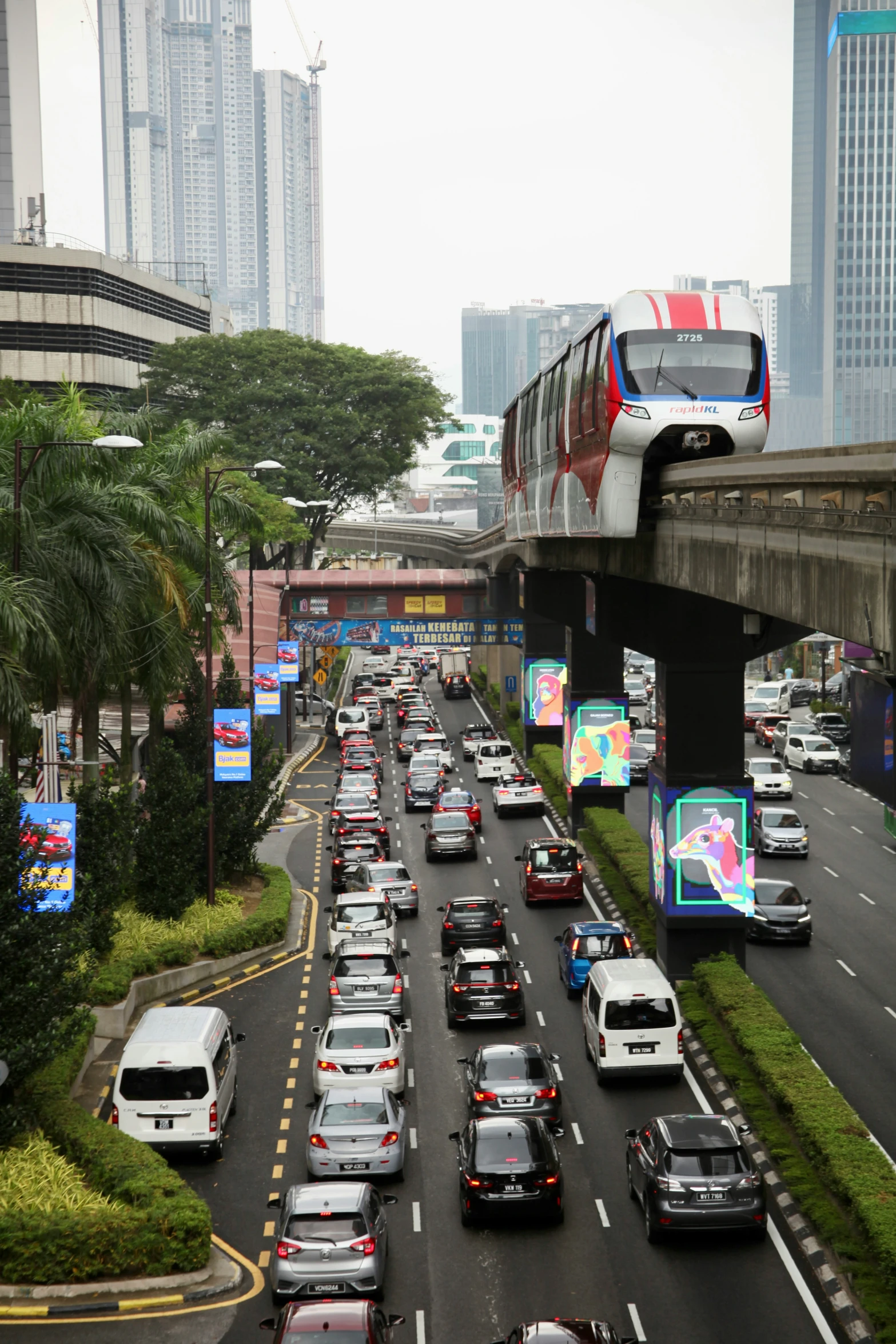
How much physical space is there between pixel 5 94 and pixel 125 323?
97.2ft

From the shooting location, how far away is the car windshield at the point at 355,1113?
2059cm

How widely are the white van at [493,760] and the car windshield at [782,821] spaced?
15.6 metres

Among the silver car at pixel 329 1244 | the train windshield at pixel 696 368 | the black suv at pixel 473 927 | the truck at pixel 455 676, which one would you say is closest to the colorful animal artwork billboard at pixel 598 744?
the black suv at pixel 473 927

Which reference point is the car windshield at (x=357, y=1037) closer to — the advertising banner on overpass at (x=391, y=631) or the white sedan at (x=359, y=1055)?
the white sedan at (x=359, y=1055)

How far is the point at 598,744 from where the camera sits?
154ft

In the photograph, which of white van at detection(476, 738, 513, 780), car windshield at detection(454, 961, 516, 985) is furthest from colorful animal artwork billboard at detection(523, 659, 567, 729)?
car windshield at detection(454, 961, 516, 985)

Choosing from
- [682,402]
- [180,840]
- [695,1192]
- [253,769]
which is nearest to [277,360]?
[253,769]

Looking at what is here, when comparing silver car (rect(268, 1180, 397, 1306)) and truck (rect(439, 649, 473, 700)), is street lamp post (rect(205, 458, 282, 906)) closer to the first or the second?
silver car (rect(268, 1180, 397, 1306))

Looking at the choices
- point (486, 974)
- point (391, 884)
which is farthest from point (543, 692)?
point (486, 974)

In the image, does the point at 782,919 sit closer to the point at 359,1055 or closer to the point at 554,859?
the point at 554,859

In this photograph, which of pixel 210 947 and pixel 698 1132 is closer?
pixel 698 1132

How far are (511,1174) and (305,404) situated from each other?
225 feet

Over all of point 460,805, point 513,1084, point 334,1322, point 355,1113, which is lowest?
point 460,805

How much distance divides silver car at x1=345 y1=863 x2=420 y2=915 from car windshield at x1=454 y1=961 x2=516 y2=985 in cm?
824
